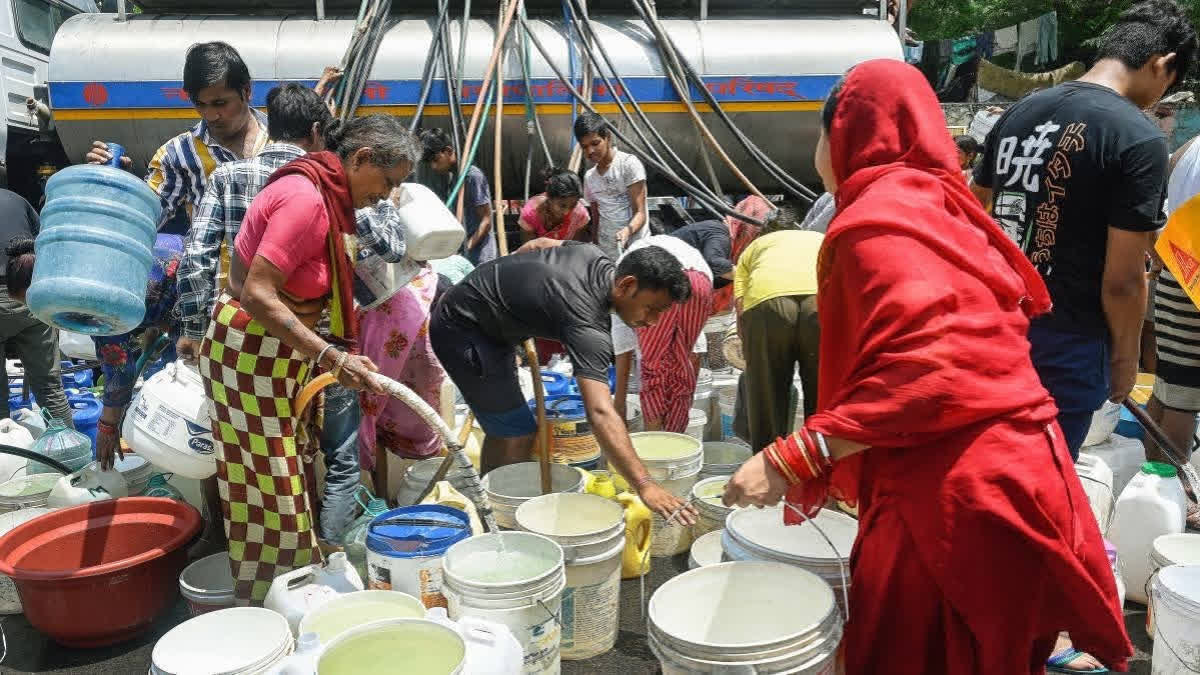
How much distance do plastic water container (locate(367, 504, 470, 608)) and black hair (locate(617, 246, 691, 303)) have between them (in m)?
1.04

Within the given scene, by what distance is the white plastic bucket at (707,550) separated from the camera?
Result: 2.91m

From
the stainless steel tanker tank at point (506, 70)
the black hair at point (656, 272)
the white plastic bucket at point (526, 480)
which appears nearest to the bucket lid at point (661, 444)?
the white plastic bucket at point (526, 480)

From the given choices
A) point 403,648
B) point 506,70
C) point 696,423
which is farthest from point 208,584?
point 506,70

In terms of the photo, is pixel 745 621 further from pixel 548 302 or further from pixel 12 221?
pixel 12 221

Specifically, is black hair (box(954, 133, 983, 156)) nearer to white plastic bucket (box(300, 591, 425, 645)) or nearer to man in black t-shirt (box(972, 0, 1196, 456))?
man in black t-shirt (box(972, 0, 1196, 456))

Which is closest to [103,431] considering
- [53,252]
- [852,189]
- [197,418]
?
[197,418]

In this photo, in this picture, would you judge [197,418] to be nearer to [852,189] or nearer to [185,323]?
[185,323]

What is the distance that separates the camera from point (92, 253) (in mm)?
2801

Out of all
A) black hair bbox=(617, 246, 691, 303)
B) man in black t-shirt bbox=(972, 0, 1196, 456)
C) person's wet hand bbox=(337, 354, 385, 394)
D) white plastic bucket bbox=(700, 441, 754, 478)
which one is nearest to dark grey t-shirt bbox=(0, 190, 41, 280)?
person's wet hand bbox=(337, 354, 385, 394)

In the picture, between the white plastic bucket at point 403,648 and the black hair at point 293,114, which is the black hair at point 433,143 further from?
the white plastic bucket at point 403,648

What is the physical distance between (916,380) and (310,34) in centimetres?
694

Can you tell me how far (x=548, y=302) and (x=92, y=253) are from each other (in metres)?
1.57

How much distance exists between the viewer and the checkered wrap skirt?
8.29 ft

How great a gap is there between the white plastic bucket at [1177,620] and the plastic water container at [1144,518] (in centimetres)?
63
